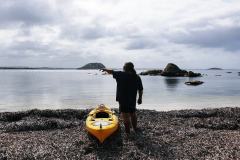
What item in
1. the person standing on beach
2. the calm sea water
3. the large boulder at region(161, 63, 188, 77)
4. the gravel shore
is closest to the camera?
the gravel shore

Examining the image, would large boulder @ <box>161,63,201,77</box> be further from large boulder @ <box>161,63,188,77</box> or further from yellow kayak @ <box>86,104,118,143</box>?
yellow kayak @ <box>86,104,118,143</box>

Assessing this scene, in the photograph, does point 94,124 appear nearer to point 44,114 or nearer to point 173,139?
point 173,139

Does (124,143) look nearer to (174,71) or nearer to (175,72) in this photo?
(175,72)

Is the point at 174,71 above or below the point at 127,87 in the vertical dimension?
below

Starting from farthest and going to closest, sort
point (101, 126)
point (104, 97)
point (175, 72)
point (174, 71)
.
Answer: point (174, 71), point (175, 72), point (104, 97), point (101, 126)

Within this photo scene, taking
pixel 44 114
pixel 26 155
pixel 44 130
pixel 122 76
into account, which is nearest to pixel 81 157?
pixel 26 155

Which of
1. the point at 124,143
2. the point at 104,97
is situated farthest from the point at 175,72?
the point at 124,143

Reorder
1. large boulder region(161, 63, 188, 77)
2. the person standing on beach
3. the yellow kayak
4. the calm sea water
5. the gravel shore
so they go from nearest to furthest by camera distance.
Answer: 1. the gravel shore
2. the yellow kayak
3. the person standing on beach
4. the calm sea water
5. large boulder region(161, 63, 188, 77)

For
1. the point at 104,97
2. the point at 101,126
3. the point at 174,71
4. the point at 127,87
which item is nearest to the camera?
the point at 101,126

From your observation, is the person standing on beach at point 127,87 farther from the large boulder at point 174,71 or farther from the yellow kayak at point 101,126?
the large boulder at point 174,71

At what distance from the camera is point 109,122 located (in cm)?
1567

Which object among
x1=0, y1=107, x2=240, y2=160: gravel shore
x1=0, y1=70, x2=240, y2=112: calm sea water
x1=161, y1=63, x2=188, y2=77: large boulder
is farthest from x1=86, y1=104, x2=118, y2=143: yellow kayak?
x1=161, y1=63, x2=188, y2=77: large boulder

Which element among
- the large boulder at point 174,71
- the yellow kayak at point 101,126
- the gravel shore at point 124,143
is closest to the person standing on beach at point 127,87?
the yellow kayak at point 101,126

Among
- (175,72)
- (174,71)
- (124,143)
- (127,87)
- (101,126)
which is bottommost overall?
(124,143)
